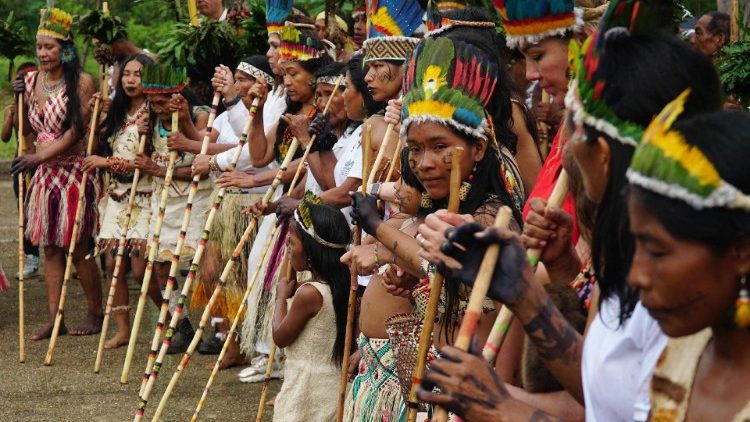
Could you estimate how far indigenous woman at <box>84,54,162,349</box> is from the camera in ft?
25.3

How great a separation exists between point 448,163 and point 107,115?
16.1 feet

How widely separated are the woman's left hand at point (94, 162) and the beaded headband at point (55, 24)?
3.47 feet

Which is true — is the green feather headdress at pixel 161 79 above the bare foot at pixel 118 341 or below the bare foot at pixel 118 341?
above

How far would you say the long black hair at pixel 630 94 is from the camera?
210cm

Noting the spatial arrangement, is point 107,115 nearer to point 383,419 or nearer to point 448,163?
point 383,419

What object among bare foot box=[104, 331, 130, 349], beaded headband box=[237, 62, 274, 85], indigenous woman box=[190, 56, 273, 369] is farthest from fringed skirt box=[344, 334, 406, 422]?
bare foot box=[104, 331, 130, 349]

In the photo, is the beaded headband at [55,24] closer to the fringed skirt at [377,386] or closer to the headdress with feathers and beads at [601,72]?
the fringed skirt at [377,386]

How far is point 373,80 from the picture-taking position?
5328mm

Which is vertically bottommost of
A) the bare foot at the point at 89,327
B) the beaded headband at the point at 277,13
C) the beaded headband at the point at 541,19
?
the bare foot at the point at 89,327

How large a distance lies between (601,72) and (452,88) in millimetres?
1331

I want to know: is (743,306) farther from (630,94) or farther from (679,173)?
(630,94)

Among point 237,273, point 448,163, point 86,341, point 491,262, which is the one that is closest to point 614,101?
point 491,262

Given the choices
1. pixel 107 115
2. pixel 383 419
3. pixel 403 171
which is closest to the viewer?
pixel 403 171

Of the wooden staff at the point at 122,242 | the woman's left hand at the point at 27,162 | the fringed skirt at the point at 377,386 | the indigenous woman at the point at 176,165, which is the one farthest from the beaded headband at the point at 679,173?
the woman's left hand at the point at 27,162
